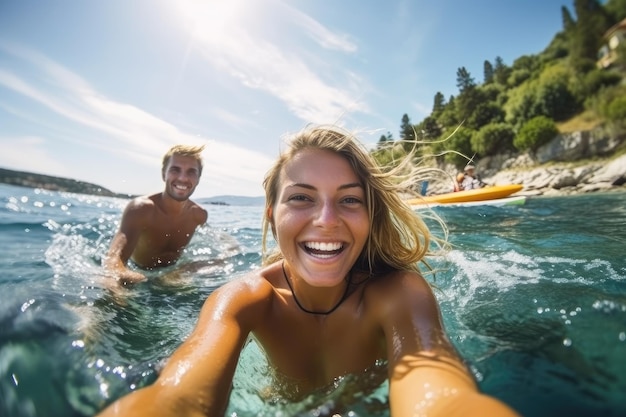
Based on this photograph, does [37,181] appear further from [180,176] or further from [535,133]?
[535,133]

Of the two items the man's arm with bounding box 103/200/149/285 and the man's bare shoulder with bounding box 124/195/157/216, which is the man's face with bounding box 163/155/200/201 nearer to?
the man's bare shoulder with bounding box 124/195/157/216

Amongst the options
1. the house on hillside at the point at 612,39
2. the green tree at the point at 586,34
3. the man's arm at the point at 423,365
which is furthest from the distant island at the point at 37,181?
the house on hillside at the point at 612,39

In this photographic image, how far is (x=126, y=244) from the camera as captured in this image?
17.4 feet

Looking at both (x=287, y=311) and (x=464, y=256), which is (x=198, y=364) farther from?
(x=464, y=256)

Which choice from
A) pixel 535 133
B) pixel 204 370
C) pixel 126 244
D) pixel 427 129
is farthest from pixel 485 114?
pixel 204 370

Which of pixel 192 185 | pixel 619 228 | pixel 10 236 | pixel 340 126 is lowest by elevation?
pixel 10 236

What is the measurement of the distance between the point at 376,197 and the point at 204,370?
1.60m

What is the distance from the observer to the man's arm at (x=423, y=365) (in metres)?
1.38

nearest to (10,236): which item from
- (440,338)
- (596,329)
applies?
(440,338)

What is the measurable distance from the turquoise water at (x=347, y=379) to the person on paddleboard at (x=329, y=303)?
0.95 ft

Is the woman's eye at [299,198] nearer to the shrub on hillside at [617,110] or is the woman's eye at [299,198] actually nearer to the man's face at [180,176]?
the man's face at [180,176]

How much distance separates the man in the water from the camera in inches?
225

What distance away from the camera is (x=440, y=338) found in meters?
1.82

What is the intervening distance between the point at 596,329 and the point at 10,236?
10014 mm
